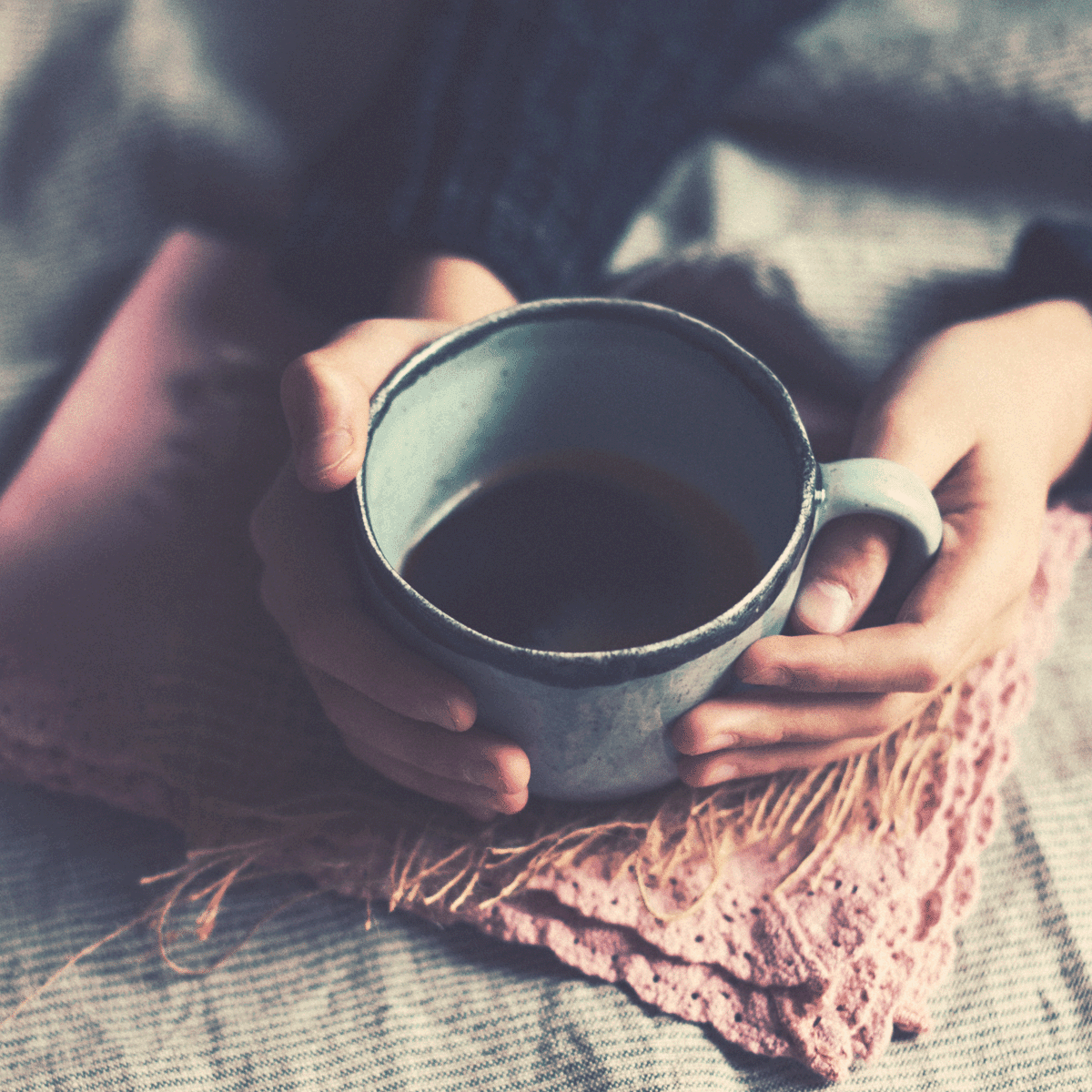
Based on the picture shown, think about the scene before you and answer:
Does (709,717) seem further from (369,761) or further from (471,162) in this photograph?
(471,162)

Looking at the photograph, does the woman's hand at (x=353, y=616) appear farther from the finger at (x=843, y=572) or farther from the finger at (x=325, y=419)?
the finger at (x=843, y=572)

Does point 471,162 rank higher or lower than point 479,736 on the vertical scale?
higher

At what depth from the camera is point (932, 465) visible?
50 centimetres

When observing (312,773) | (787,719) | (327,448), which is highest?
(327,448)

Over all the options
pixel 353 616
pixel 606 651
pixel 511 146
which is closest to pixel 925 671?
pixel 606 651

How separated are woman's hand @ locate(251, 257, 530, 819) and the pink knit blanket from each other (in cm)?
5

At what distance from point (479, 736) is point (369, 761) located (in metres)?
0.12

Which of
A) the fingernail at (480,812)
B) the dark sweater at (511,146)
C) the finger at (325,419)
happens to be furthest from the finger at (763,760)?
the dark sweater at (511,146)

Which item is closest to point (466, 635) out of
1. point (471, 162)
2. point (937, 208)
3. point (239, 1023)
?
point (239, 1023)

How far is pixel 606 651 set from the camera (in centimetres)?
39

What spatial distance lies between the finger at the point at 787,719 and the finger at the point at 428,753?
8cm

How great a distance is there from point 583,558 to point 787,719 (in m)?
0.13

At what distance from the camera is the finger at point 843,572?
42 centimetres

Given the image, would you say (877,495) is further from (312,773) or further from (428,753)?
(312,773)
